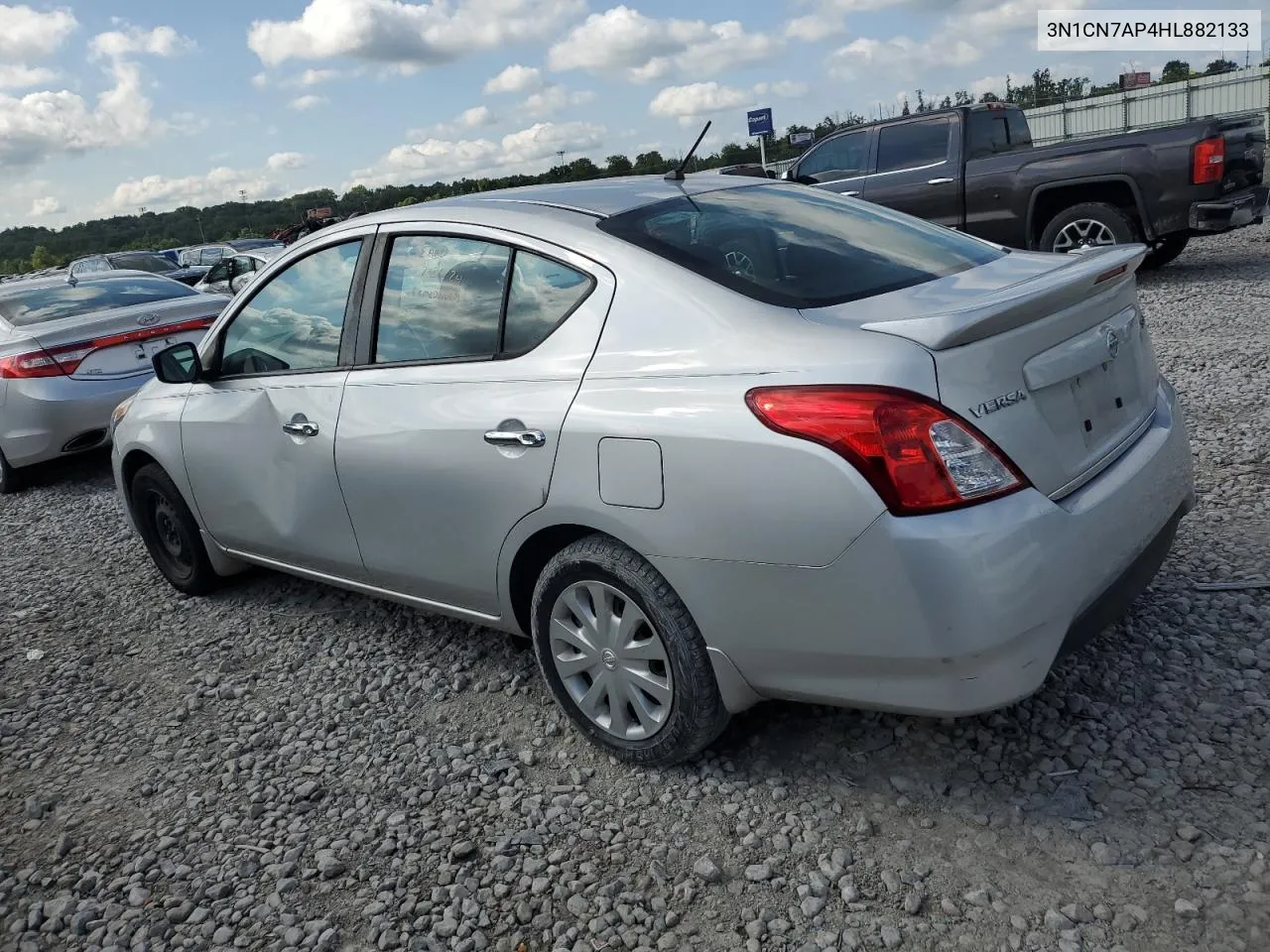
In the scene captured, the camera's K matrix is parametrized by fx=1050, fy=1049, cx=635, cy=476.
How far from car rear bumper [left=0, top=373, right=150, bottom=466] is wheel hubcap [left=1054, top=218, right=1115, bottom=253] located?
7625 millimetres

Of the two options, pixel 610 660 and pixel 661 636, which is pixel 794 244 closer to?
pixel 661 636

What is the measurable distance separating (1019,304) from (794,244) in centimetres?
78

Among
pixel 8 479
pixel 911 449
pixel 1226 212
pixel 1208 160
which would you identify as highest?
pixel 1208 160

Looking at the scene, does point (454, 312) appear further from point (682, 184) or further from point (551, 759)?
point (551, 759)

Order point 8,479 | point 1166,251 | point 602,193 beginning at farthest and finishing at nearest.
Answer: point 1166,251, point 8,479, point 602,193

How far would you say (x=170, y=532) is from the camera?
16.3ft

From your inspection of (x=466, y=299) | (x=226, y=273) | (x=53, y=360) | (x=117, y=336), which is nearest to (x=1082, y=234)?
(x=466, y=299)

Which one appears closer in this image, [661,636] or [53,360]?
[661,636]

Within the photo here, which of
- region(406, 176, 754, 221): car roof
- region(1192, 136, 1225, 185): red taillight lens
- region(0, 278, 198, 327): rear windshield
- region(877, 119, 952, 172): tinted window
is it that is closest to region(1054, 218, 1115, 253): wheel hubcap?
region(1192, 136, 1225, 185): red taillight lens

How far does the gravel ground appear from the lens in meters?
2.35

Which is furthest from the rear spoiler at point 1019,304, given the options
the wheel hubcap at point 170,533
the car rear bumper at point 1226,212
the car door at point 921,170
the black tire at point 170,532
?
the car door at point 921,170

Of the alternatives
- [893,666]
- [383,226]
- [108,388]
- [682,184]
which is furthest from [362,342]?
[108,388]

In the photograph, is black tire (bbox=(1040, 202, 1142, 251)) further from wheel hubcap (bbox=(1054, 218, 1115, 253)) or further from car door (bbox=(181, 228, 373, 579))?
car door (bbox=(181, 228, 373, 579))

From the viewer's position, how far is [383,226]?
3.59m
